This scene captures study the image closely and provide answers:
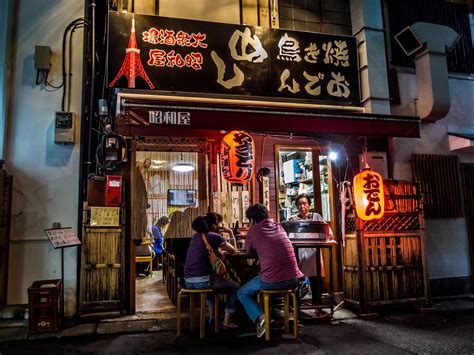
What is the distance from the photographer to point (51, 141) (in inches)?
340

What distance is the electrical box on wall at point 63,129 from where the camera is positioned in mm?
8539

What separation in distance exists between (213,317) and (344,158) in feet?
18.1

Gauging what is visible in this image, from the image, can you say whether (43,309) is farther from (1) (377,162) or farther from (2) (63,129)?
(1) (377,162)

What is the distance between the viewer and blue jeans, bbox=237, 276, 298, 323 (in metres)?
6.68

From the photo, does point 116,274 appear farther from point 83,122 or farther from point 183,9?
point 183,9

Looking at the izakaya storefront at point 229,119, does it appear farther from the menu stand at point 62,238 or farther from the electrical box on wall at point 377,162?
the menu stand at point 62,238

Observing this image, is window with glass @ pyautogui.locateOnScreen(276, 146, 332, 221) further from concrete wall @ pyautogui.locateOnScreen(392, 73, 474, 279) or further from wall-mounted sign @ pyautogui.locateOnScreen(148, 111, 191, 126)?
wall-mounted sign @ pyautogui.locateOnScreen(148, 111, 191, 126)

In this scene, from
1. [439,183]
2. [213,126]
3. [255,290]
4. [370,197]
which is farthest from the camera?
[439,183]

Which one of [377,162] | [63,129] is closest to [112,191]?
[63,129]

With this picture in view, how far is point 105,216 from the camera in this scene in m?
8.32

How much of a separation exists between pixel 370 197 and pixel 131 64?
599 centimetres

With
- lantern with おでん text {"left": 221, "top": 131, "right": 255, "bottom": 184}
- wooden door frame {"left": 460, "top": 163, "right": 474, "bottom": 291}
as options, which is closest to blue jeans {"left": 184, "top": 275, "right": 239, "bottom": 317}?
lantern with おでん text {"left": 221, "top": 131, "right": 255, "bottom": 184}

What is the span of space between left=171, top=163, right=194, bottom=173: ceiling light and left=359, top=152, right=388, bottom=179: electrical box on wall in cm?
452

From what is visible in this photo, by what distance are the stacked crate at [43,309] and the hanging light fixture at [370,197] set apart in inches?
252
